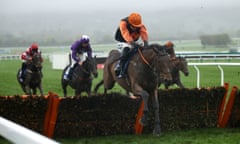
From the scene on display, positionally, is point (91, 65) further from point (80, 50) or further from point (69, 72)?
point (69, 72)

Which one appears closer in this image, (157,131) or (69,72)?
(157,131)

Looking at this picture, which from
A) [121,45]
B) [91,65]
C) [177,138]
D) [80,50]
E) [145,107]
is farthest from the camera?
[80,50]

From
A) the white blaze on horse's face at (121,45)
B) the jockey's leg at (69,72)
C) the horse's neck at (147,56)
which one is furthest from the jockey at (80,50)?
the horse's neck at (147,56)

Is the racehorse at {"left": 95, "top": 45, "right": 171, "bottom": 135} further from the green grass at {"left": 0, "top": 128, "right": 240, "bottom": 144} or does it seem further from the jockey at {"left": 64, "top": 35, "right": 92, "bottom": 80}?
the jockey at {"left": 64, "top": 35, "right": 92, "bottom": 80}

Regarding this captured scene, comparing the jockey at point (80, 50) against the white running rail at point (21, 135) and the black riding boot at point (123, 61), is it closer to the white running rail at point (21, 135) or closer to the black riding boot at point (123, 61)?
the black riding boot at point (123, 61)

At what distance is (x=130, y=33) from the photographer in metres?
6.87

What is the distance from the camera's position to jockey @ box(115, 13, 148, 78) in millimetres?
6664

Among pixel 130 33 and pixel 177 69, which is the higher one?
pixel 130 33

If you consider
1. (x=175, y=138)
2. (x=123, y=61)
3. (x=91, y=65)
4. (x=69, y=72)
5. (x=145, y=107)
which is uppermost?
(x=123, y=61)

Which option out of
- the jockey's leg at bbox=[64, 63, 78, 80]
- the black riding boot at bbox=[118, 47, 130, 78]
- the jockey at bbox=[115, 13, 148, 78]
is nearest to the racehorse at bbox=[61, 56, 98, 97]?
the jockey's leg at bbox=[64, 63, 78, 80]

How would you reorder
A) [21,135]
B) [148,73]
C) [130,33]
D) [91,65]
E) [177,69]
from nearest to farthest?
[21,135], [148,73], [130,33], [91,65], [177,69]

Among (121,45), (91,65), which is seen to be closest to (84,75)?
(91,65)

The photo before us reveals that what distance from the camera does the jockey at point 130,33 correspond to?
6.66 metres

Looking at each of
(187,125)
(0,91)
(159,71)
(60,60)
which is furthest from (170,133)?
(60,60)
